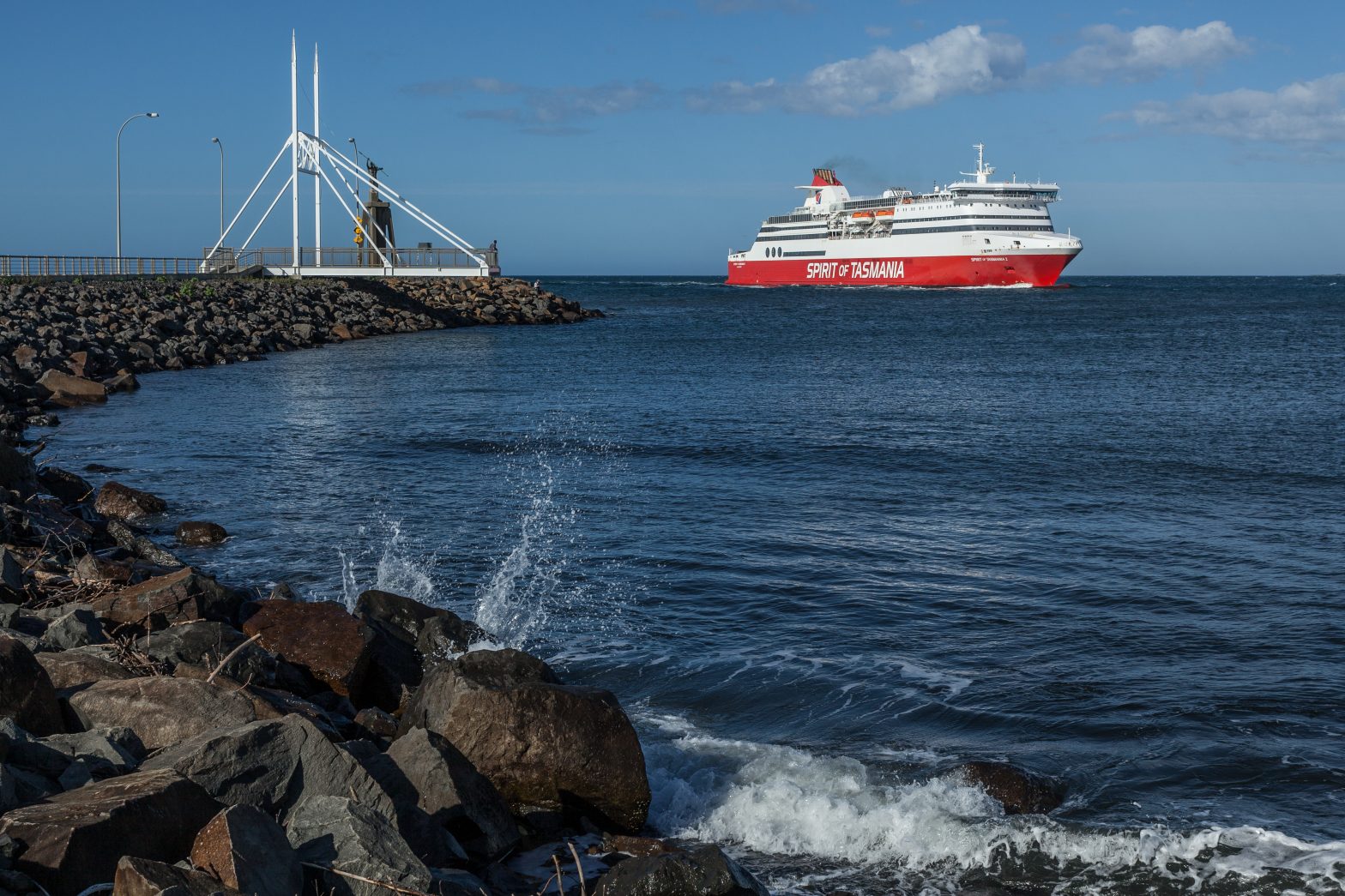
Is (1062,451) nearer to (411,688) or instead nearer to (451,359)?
(411,688)

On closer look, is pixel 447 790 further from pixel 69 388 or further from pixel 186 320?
pixel 186 320

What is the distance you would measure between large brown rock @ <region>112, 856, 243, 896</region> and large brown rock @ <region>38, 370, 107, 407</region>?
21.7 metres

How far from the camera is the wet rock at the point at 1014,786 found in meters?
6.69

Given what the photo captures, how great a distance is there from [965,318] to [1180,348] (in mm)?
18691

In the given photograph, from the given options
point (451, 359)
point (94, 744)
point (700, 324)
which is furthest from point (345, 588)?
point (700, 324)

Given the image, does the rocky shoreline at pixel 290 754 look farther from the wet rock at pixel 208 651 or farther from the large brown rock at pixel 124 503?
the large brown rock at pixel 124 503

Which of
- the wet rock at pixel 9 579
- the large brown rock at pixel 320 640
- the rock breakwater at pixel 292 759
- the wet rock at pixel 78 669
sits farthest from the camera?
the wet rock at pixel 9 579

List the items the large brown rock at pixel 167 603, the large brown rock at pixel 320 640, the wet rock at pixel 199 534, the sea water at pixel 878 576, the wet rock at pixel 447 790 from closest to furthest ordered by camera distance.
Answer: the wet rock at pixel 447 790
the sea water at pixel 878 576
the large brown rock at pixel 320 640
the large brown rock at pixel 167 603
the wet rock at pixel 199 534

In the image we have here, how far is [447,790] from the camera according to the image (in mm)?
5328

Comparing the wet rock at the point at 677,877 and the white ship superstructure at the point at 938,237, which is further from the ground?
the white ship superstructure at the point at 938,237

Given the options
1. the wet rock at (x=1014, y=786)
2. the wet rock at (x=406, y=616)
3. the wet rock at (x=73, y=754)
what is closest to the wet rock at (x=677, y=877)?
the wet rock at (x=73, y=754)

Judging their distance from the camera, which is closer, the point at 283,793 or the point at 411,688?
the point at 283,793

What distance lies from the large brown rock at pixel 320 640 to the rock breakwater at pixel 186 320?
35.2 feet

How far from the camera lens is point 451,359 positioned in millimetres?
36812
